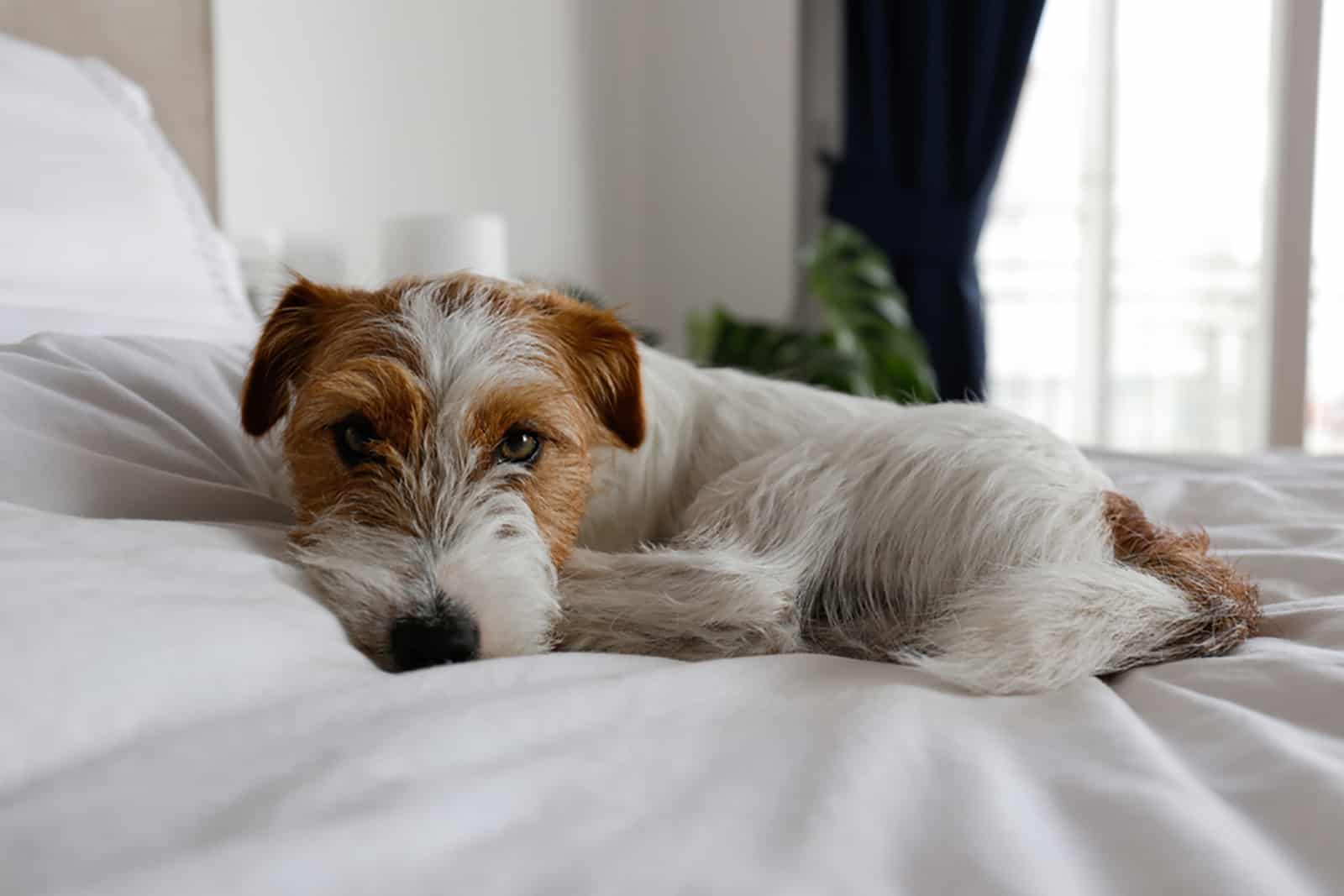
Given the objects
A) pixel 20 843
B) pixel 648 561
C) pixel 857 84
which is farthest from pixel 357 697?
pixel 857 84

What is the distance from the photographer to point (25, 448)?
0.99m

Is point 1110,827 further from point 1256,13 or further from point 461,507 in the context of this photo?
point 1256,13

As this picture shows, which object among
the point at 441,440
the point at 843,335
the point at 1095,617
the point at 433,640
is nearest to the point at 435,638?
the point at 433,640

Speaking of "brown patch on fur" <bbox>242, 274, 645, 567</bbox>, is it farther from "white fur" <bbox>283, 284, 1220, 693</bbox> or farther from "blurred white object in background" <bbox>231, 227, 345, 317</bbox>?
"blurred white object in background" <bbox>231, 227, 345, 317</bbox>

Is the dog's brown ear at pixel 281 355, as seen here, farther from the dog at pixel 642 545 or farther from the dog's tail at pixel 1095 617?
the dog's tail at pixel 1095 617

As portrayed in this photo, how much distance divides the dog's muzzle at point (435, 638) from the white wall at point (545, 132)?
6.23 ft

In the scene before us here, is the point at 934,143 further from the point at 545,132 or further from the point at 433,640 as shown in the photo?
the point at 433,640

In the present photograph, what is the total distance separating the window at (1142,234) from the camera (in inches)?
177

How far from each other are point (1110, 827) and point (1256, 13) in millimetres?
4891

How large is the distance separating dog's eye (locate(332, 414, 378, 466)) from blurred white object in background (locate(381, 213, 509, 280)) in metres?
1.67

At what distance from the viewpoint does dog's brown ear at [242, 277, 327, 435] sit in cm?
119

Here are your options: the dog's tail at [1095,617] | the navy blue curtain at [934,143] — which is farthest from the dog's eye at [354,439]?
the navy blue curtain at [934,143]

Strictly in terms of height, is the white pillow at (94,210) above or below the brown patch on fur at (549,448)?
above

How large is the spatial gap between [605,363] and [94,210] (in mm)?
943
